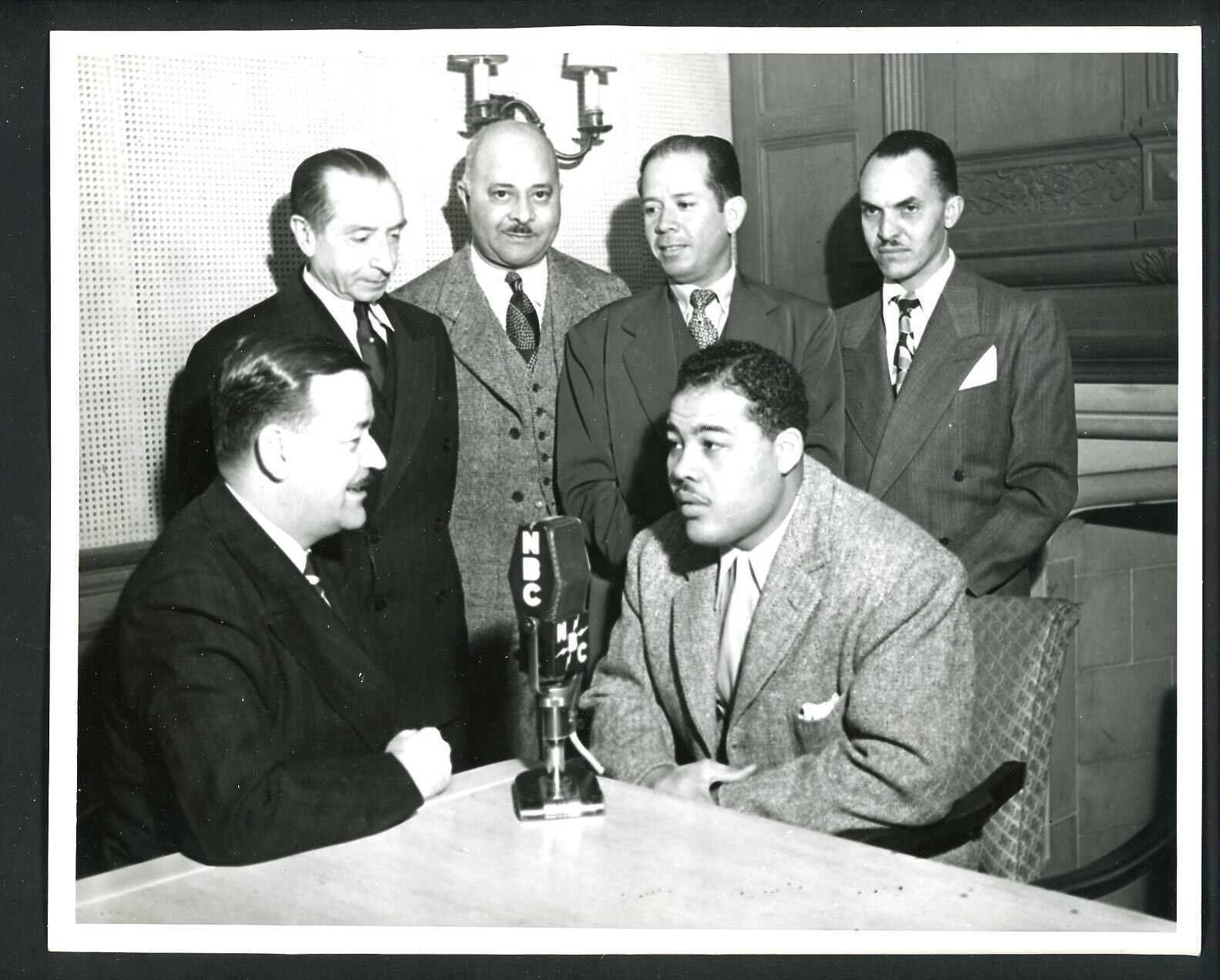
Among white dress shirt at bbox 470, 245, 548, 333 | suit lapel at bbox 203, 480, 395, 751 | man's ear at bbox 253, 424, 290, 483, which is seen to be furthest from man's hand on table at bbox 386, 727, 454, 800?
white dress shirt at bbox 470, 245, 548, 333

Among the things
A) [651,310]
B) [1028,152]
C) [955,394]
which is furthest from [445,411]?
[1028,152]

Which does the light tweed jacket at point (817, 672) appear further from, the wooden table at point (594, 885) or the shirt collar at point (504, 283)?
the shirt collar at point (504, 283)

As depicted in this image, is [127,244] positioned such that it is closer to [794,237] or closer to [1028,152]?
[794,237]

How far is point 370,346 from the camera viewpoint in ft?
7.83

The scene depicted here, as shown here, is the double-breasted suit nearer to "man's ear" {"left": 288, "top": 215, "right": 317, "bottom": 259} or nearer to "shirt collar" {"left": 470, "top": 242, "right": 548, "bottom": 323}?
"shirt collar" {"left": 470, "top": 242, "right": 548, "bottom": 323}

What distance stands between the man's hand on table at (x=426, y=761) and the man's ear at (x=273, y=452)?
19.8 inches

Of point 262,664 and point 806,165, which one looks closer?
point 262,664

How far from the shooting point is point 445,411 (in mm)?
2498

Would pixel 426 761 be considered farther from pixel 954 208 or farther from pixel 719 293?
pixel 954 208

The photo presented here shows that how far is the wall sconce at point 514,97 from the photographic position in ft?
7.57

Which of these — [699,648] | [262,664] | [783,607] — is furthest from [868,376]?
[262,664]

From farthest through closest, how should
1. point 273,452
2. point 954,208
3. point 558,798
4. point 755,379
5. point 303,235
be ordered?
point 954,208
point 303,235
point 755,379
point 273,452
point 558,798

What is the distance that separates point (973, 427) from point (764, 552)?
507 millimetres

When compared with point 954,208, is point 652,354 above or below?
below
